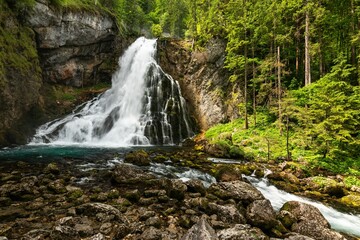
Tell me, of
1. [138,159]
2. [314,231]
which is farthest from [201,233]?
[138,159]

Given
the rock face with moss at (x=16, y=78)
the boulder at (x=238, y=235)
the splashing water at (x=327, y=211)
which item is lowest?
the splashing water at (x=327, y=211)

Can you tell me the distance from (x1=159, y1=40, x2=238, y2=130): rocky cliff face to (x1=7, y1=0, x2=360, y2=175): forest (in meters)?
1.28

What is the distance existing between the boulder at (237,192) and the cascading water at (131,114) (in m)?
15.1

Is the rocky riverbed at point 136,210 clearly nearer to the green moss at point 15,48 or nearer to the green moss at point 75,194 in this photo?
the green moss at point 75,194

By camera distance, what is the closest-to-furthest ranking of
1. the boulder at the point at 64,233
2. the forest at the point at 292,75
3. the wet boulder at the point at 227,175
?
the boulder at the point at 64,233, the wet boulder at the point at 227,175, the forest at the point at 292,75

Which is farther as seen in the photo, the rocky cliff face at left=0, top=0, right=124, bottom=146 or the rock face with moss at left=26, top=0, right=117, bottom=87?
the rock face with moss at left=26, top=0, right=117, bottom=87

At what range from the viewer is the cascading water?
23.9 metres

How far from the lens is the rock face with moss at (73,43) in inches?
1004

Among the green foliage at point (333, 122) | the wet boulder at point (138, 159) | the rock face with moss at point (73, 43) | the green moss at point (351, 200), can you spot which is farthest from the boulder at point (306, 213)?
the rock face with moss at point (73, 43)

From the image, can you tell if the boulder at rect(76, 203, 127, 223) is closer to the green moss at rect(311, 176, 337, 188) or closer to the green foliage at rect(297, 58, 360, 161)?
the green moss at rect(311, 176, 337, 188)

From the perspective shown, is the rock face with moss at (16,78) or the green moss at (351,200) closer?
the green moss at (351,200)

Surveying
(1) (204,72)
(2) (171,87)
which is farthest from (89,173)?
(1) (204,72)

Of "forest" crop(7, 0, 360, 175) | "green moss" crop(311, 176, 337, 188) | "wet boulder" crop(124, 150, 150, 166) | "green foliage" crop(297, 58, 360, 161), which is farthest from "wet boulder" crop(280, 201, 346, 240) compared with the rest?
"wet boulder" crop(124, 150, 150, 166)

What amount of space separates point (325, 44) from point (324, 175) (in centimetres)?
1712
